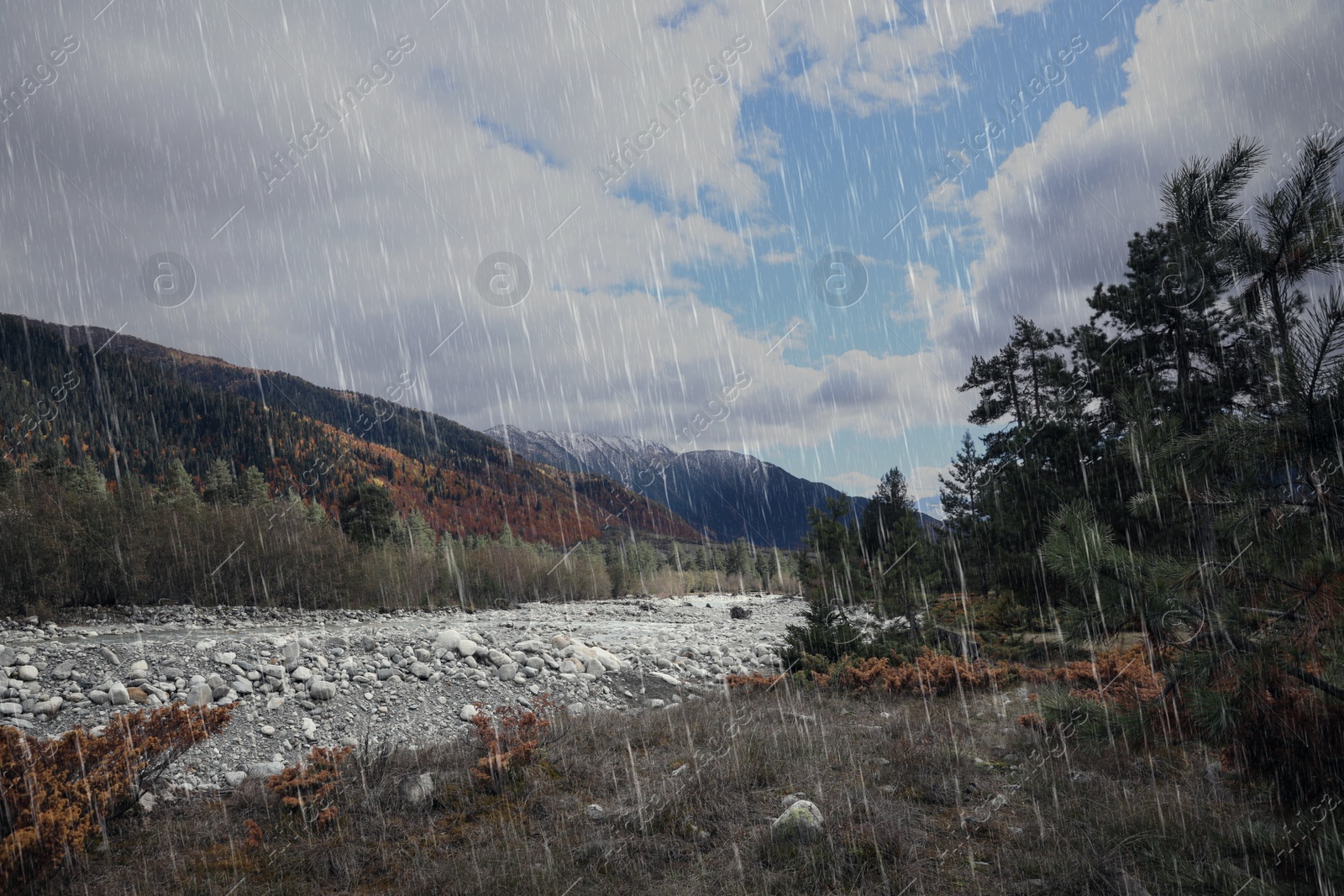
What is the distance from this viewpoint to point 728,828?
457 cm

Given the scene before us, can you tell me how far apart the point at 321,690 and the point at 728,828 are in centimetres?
647

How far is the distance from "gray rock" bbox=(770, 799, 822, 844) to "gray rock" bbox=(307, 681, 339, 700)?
22.1 ft

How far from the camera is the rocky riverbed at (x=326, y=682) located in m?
7.18

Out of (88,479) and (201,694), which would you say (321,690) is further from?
(88,479)

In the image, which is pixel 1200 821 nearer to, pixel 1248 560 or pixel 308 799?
pixel 1248 560

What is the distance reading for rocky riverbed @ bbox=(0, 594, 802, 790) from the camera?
7.18m

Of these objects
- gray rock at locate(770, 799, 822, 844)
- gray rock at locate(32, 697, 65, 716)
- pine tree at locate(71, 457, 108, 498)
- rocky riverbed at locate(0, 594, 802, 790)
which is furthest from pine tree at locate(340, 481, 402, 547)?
gray rock at locate(770, 799, 822, 844)

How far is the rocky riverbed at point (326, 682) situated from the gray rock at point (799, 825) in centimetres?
382

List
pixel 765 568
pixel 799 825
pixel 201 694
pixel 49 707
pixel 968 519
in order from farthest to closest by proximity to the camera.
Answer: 1. pixel 765 568
2. pixel 968 519
3. pixel 201 694
4. pixel 49 707
5. pixel 799 825

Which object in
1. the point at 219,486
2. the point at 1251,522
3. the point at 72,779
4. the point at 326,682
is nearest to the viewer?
the point at 1251,522

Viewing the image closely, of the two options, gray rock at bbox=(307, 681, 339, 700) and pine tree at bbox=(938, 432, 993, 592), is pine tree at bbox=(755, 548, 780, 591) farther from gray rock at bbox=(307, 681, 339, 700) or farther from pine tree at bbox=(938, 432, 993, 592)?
gray rock at bbox=(307, 681, 339, 700)

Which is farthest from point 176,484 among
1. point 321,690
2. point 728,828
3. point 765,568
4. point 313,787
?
point 765,568

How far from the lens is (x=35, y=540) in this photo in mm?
19359

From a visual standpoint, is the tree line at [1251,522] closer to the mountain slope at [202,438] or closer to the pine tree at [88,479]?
the pine tree at [88,479]
